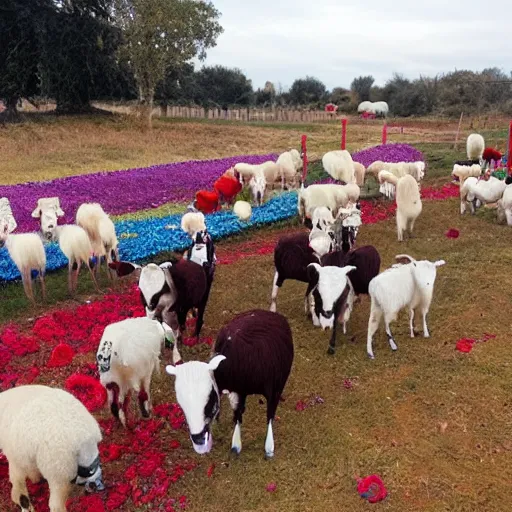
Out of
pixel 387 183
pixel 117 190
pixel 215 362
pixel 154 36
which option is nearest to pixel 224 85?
pixel 154 36

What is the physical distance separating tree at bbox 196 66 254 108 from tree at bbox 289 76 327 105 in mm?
7730

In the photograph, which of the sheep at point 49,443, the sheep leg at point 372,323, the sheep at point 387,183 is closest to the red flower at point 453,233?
the sheep at point 387,183

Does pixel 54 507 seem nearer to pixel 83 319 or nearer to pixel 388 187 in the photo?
pixel 83 319

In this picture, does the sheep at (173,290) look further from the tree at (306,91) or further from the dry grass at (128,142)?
the tree at (306,91)

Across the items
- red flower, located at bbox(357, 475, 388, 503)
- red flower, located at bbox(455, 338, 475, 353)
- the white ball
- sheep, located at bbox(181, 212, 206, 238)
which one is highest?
sheep, located at bbox(181, 212, 206, 238)

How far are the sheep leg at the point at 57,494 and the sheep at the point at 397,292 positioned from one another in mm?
4156

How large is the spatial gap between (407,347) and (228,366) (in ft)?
11.0

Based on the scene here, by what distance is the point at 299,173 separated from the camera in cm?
2056

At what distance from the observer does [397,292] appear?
6.99 meters

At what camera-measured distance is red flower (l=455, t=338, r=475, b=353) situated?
702cm

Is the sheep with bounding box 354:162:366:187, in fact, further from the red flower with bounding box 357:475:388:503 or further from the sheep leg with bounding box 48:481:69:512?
the sheep leg with bounding box 48:481:69:512

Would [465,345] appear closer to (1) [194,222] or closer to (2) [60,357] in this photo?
(1) [194,222]

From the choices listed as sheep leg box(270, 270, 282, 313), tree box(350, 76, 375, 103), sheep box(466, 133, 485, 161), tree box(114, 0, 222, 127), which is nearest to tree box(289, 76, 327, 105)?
tree box(350, 76, 375, 103)

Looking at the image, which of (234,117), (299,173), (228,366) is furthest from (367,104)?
(228,366)
